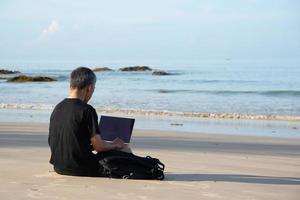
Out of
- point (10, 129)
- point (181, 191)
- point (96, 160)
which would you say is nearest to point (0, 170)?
point (96, 160)

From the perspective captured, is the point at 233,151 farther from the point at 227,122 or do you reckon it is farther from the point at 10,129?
the point at 227,122

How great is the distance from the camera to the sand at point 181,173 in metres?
5.07

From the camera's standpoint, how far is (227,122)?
16.4 meters

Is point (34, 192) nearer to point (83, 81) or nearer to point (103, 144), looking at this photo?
point (103, 144)

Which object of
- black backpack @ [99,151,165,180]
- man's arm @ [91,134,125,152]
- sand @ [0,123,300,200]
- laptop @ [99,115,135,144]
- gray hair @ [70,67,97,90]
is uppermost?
gray hair @ [70,67,97,90]

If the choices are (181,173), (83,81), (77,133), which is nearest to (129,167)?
(77,133)

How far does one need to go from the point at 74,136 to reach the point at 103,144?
1.01ft

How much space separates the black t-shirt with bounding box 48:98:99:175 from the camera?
18.7ft

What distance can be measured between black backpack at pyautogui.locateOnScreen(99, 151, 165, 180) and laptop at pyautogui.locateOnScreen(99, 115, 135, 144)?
19cm

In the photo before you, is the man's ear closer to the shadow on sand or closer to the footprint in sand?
the footprint in sand

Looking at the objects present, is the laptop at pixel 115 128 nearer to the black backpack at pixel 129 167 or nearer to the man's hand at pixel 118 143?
the man's hand at pixel 118 143

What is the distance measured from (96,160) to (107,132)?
32cm

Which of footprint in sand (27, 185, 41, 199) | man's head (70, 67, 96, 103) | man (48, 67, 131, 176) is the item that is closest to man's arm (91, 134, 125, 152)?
man (48, 67, 131, 176)

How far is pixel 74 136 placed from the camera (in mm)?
5695
